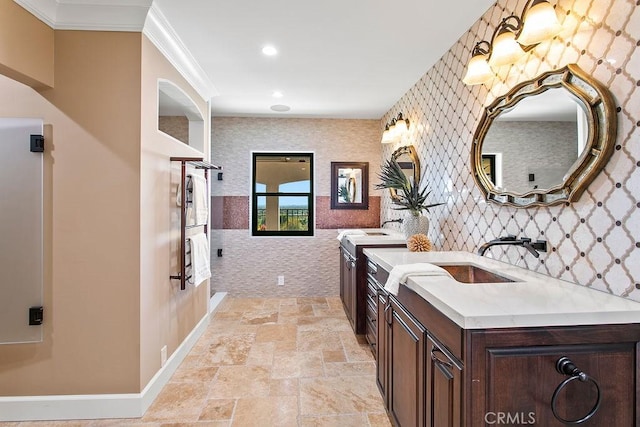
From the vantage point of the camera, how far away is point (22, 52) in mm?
1860

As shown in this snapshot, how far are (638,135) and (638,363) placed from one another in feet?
2.59

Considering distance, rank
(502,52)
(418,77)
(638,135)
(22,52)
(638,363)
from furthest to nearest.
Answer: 1. (418,77)
2. (22,52)
3. (502,52)
4. (638,135)
5. (638,363)

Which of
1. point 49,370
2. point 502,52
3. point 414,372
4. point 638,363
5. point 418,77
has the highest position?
point 418,77

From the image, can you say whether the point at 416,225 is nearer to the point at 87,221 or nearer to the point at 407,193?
the point at 407,193

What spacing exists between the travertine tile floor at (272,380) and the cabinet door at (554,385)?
1.22m

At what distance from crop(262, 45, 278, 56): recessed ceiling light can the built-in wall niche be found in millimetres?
799

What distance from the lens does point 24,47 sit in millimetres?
1874

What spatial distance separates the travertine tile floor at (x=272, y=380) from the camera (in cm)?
208

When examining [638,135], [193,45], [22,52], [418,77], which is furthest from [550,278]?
[22,52]

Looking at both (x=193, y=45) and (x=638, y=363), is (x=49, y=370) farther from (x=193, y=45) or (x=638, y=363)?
(x=638, y=363)

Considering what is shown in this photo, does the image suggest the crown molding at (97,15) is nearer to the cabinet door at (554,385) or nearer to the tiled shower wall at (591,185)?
the tiled shower wall at (591,185)

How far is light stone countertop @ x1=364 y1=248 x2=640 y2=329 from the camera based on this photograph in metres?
1.03

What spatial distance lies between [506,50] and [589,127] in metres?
0.63

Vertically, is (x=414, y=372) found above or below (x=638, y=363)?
below
